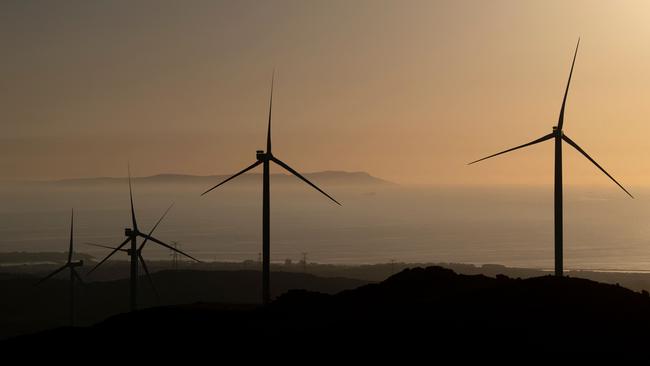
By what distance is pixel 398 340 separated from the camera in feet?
110

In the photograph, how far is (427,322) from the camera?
35062mm

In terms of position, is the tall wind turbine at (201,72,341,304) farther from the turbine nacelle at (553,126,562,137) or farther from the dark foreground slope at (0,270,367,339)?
the dark foreground slope at (0,270,367,339)

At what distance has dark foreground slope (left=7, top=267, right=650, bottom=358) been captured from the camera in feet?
108

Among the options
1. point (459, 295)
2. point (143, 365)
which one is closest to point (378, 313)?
point (459, 295)

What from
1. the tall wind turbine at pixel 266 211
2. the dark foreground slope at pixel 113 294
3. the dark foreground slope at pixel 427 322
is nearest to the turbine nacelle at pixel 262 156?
the tall wind turbine at pixel 266 211

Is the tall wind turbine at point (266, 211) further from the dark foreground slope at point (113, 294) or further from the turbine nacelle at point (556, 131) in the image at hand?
the dark foreground slope at point (113, 294)

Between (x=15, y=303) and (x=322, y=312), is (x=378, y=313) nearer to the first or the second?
(x=322, y=312)

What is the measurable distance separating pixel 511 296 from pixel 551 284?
113 inches

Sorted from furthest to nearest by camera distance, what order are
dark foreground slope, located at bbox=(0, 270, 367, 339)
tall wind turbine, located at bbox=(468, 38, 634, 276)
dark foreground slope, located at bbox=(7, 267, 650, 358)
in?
dark foreground slope, located at bbox=(0, 270, 367, 339)
tall wind turbine, located at bbox=(468, 38, 634, 276)
dark foreground slope, located at bbox=(7, 267, 650, 358)

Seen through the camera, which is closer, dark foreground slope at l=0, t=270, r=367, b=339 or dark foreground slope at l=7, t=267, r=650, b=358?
dark foreground slope at l=7, t=267, r=650, b=358

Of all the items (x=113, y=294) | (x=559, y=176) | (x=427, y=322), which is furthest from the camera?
(x=113, y=294)

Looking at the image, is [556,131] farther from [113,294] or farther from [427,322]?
[113,294]

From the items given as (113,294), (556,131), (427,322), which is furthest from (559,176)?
(113,294)

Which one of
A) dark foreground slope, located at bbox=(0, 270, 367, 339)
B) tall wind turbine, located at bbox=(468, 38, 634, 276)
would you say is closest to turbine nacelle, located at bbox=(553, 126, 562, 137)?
tall wind turbine, located at bbox=(468, 38, 634, 276)
